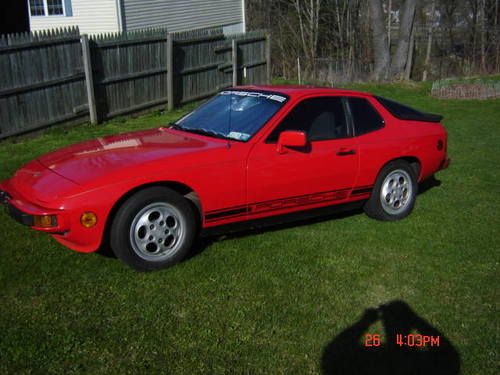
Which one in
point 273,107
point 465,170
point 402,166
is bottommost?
point 465,170

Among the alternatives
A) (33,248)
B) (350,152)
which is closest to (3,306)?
(33,248)

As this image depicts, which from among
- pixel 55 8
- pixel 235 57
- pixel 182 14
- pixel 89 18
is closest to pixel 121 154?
pixel 235 57

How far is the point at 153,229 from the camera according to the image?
14.9ft

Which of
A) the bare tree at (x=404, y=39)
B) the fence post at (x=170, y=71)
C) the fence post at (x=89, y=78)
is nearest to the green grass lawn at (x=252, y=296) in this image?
the fence post at (x=89, y=78)

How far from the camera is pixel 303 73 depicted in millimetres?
21203

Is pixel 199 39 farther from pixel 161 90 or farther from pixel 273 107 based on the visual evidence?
pixel 273 107

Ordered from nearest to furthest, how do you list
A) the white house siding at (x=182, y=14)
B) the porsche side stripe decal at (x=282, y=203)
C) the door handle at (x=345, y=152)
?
the porsche side stripe decal at (x=282, y=203) → the door handle at (x=345, y=152) → the white house siding at (x=182, y=14)

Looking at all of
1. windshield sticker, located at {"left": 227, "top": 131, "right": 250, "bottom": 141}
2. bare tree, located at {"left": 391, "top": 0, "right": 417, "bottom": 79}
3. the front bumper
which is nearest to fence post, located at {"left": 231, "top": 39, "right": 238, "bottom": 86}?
bare tree, located at {"left": 391, "top": 0, "right": 417, "bottom": 79}

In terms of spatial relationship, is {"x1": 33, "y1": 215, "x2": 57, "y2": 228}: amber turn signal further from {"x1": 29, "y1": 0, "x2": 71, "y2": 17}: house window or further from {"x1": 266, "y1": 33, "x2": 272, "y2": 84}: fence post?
{"x1": 29, "y1": 0, "x2": 71, "y2": 17}: house window

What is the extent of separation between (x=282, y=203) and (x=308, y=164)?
45 centimetres

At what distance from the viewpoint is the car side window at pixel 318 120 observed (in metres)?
5.34

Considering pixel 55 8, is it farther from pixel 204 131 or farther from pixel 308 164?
pixel 308 164

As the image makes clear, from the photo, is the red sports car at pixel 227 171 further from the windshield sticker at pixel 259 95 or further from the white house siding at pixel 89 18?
the white house siding at pixel 89 18

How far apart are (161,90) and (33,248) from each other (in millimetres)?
9108
